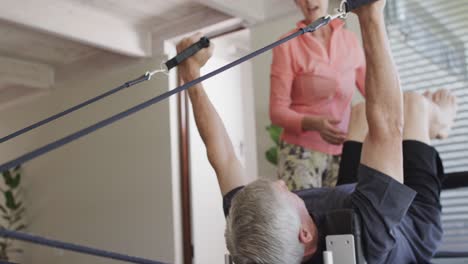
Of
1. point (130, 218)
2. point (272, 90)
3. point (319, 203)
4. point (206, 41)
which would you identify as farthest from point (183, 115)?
point (319, 203)

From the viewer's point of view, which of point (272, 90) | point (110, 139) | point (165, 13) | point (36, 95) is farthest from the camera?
point (36, 95)

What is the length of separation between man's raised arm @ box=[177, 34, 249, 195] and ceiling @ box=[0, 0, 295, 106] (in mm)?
1697

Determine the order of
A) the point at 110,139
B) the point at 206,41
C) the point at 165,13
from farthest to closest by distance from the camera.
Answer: the point at 110,139, the point at 165,13, the point at 206,41

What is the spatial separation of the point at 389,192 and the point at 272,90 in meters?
1.29

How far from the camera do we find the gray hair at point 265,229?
3.59 ft

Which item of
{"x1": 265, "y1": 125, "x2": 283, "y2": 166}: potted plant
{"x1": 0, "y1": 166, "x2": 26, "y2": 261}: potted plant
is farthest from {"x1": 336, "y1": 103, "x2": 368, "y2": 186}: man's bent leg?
{"x1": 0, "y1": 166, "x2": 26, "y2": 261}: potted plant

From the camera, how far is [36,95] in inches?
207

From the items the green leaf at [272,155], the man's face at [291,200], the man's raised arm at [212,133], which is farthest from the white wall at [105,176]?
the man's face at [291,200]

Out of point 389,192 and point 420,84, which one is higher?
point 420,84

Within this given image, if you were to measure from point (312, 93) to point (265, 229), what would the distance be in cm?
141

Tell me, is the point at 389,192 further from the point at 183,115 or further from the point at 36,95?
the point at 36,95

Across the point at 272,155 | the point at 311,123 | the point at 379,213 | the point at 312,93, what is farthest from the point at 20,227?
the point at 379,213

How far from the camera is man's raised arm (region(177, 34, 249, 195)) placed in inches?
63.9

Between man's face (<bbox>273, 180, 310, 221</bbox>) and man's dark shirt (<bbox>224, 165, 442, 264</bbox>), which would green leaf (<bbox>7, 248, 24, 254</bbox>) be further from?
man's face (<bbox>273, 180, 310, 221</bbox>)
